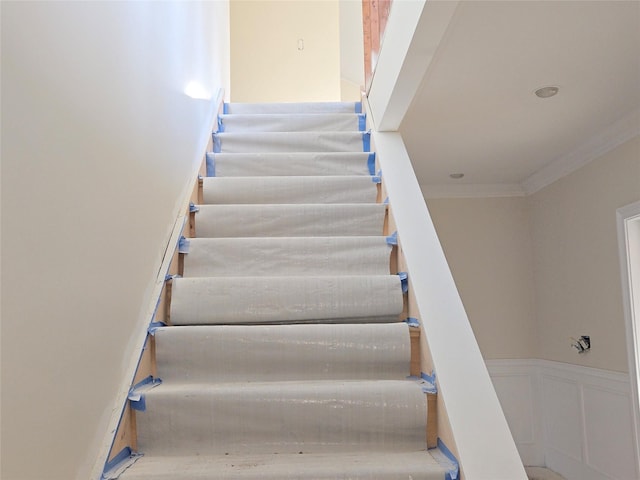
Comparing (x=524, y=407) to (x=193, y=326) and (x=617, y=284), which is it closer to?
(x=617, y=284)

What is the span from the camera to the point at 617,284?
11.0 feet

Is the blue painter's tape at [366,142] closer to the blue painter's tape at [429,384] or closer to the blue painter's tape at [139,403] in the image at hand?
the blue painter's tape at [429,384]

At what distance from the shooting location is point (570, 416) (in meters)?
3.92

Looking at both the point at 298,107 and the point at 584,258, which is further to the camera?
the point at 584,258

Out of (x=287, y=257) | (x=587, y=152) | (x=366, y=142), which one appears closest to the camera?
(x=287, y=257)

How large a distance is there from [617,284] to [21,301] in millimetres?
3177

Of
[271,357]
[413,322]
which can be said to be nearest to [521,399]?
[413,322]

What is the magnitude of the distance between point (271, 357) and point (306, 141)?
4.61 ft

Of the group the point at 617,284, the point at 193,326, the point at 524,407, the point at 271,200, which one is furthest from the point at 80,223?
the point at 524,407

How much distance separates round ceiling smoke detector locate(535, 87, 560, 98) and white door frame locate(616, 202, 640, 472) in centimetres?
81

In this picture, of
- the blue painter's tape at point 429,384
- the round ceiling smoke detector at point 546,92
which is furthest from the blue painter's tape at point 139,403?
the round ceiling smoke detector at point 546,92

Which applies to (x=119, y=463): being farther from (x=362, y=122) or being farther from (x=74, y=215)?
(x=362, y=122)

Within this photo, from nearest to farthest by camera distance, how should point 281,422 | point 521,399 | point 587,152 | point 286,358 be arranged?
point 281,422, point 286,358, point 587,152, point 521,399

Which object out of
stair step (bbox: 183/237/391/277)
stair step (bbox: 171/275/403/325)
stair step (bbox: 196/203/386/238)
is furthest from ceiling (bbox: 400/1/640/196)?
stair step (bbox: 171/275/403/325)
